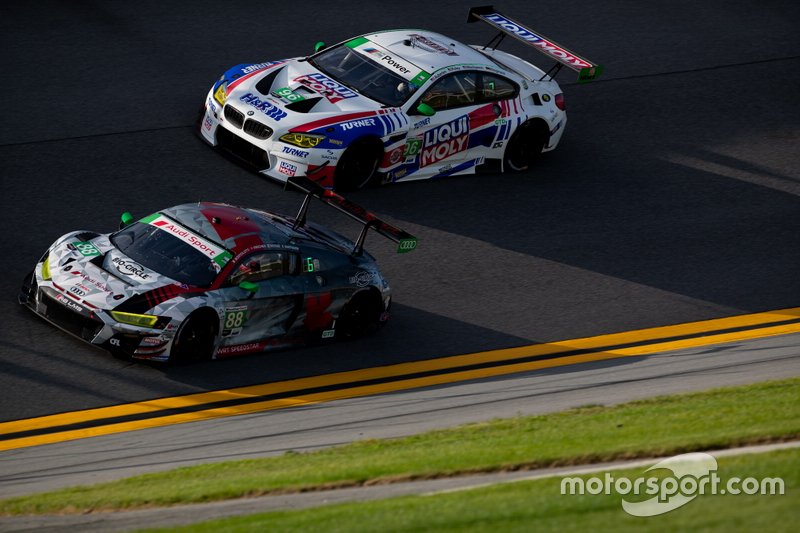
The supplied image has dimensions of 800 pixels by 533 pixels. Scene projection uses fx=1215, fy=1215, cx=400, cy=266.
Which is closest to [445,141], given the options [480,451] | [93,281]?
[93,281]

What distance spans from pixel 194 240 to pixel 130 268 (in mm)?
684

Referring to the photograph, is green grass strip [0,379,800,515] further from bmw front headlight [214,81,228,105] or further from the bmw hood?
bmw front headlight [214,81,228,105]

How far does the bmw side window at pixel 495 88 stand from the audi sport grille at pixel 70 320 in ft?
22.8

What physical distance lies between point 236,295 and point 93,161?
4536 mm

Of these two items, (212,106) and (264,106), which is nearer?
(264,106)

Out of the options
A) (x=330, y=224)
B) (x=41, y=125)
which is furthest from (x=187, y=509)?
(x=41, y=125)

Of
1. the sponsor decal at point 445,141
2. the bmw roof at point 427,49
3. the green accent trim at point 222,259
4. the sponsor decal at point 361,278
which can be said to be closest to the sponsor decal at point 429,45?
the bmw roof at point 427,49

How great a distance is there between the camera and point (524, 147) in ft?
54.6

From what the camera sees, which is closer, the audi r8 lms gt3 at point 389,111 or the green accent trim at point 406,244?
the green accent trim at point 406,244

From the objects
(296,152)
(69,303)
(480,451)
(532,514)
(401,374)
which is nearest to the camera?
(532,514)

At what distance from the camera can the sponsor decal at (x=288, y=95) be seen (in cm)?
1512

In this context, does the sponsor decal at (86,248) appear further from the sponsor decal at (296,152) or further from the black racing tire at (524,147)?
the black racing tire at (524,147)

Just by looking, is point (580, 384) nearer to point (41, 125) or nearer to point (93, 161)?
point (93, 161)

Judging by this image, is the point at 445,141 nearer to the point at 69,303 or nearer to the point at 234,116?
the point at 234,116
